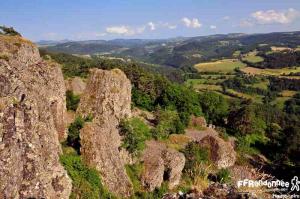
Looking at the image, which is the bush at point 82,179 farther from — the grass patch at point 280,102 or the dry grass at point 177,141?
the grass patch at point 280,102

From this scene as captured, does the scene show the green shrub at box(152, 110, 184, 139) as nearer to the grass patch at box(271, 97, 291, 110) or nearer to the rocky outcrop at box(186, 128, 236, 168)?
the rocky outcrop at box(186, 128, 236, 168)

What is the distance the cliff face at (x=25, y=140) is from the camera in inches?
1027

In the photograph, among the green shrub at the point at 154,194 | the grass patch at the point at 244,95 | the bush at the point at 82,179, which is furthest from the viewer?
the grass patch at the point at 244,95

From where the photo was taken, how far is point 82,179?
1454 inches

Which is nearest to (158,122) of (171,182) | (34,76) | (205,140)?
(205,140)

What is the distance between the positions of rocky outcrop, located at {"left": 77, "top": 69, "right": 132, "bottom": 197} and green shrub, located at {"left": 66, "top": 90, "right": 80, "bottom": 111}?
6.31 feet

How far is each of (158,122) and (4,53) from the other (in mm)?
36198

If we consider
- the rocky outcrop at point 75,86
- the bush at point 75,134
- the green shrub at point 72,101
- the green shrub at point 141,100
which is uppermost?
the rocky outcrop at point 75,86

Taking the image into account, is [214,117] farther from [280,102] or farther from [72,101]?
[280,102]

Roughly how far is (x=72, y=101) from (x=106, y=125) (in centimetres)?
1104

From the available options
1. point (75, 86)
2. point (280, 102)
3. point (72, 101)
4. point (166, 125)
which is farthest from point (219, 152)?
point (280, 102)

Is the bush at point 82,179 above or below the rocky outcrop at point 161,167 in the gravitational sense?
above

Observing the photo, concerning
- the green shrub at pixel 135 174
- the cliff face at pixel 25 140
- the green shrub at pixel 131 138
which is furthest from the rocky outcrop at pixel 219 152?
the cliff face at pixel 25 140

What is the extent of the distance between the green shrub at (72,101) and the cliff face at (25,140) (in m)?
15.3
